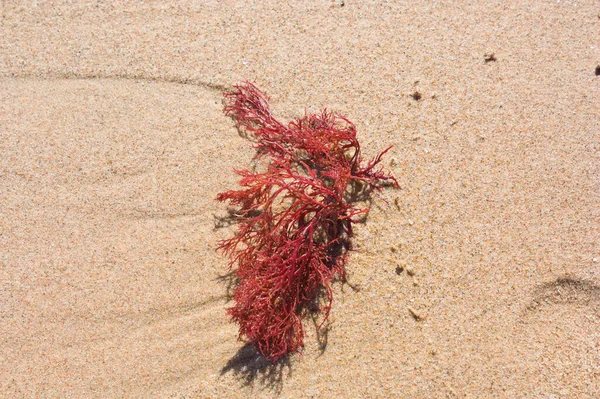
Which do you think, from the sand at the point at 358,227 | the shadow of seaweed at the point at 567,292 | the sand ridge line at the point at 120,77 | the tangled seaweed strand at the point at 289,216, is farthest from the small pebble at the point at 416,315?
the sand ridge line at the point at 120,77

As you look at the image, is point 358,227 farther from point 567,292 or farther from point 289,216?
point 567,292

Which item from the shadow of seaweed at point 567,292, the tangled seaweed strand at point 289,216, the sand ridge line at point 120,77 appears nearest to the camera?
the tangled seaweed strand at point 289,216

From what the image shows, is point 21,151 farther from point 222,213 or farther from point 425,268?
point 425,268

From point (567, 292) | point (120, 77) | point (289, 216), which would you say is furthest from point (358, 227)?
point (120, 77)

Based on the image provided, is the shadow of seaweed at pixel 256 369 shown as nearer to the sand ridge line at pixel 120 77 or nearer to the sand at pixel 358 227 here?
the sand at pixel 358 227

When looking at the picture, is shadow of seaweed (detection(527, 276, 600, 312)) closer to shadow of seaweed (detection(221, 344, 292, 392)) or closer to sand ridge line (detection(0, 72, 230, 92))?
shadow of seaweed (detection(221, 344, 292, 392))

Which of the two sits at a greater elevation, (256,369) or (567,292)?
(256,369)

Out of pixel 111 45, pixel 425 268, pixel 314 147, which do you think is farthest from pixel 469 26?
pixel 111 45
